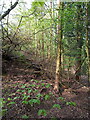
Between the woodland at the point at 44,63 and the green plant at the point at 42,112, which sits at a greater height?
the woodland at the point at 44,63

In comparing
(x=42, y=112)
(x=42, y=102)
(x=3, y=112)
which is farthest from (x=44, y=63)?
(x=3, y=112)

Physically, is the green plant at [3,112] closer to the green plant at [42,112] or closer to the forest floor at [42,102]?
the forest floor at [42,102]

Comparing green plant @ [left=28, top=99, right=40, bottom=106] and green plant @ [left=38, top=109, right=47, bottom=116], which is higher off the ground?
green plant @ [left=28, top=99, right=40, bottom=106]

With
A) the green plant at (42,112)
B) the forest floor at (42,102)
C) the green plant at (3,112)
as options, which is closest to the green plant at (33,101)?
the forest floor at (42,102)

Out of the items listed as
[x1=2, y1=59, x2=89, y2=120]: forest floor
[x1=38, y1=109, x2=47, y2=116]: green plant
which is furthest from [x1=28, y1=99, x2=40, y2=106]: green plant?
[x1=38, y1=109, x2=47, y2=116]: green plant

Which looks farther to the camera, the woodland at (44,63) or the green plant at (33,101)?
the green plant at (33,101)

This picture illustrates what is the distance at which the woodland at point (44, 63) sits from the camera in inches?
106

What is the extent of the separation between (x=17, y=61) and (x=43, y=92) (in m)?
2.84

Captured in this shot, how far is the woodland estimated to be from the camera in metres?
2.69

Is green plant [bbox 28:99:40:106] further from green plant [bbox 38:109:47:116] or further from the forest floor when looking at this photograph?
green plant [bbox 38:109:47:116]

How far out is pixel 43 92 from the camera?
3670mm

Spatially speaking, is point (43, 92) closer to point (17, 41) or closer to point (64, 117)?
point (64, 117)

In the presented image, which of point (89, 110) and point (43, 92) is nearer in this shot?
point (89, 110)

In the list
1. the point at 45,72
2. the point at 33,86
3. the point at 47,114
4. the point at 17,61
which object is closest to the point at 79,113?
the point at 47,114
